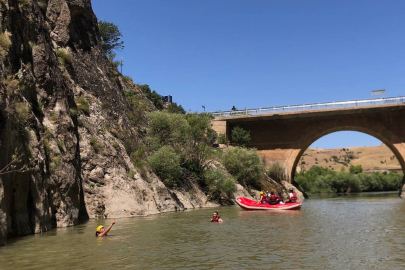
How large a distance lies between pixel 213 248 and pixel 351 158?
412ft

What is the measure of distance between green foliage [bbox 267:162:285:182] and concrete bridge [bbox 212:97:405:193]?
2.67ft

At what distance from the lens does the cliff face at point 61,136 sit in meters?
13.7

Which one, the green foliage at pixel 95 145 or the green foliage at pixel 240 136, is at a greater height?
the green foliage at pixel 240 136

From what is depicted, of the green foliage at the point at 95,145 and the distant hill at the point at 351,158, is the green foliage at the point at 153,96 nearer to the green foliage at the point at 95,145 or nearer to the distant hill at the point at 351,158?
the green foliage at the point at 95,145

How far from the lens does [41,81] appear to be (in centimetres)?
1888

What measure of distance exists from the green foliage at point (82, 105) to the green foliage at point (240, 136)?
24981 mm

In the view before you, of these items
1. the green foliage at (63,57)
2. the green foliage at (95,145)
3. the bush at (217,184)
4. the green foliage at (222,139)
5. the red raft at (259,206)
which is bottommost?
the red raft at (259,206)

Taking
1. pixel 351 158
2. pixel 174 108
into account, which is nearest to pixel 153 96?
pixel 174 108

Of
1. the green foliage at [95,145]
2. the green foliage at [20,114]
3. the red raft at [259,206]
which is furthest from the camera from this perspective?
the red raft at [259,206]

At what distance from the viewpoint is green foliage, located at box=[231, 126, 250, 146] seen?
4750 cm

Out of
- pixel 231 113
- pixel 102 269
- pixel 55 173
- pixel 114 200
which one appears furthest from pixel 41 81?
pixel 231 113

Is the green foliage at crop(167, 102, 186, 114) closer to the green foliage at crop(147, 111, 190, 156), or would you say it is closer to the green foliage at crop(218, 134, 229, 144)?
the green foliage at crop(218, 134, 229, 144)

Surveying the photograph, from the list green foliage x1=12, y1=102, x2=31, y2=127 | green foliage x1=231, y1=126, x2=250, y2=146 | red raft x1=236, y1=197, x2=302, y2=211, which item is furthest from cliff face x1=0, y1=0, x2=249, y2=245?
green foliage x1=231, y1=126, x2=250, y2=146

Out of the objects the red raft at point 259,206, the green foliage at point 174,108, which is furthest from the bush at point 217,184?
the green foliage at point 174,108
